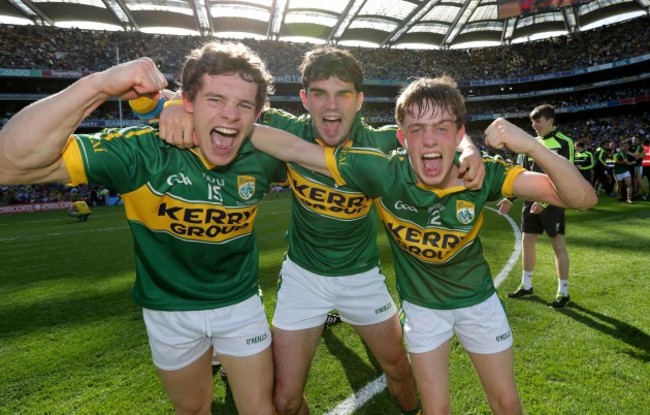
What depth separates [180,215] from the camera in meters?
2.37

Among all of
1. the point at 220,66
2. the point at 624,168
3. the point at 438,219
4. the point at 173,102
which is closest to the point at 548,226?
the point at 438,219

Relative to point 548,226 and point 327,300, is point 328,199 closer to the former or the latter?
point 327,300

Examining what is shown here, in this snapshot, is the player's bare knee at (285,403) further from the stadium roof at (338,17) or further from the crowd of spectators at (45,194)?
the stadium roof at (338,17)

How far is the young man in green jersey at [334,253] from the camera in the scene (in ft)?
10.3

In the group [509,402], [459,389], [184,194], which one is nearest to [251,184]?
[184,194]

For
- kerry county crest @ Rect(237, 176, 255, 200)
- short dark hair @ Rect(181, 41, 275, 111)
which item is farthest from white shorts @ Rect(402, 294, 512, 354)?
short dark hair @ Rect(181, 41, 275, 111)

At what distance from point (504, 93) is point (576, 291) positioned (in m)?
51.8

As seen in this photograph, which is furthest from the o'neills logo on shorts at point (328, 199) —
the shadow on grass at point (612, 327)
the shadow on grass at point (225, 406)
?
the shadow on grass at point (612, 327)

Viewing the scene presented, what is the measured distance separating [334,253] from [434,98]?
1.42 meters

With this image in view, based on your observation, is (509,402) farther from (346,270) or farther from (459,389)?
(346,270)

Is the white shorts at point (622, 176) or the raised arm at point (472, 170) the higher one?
the raised arm at point (472, 170)

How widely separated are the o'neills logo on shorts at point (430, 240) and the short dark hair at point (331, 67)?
123 centimetres

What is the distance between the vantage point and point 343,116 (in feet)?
10.6

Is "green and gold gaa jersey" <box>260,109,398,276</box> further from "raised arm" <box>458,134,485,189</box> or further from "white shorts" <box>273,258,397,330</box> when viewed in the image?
"raised arm" <box>458,134,485,189</box>
